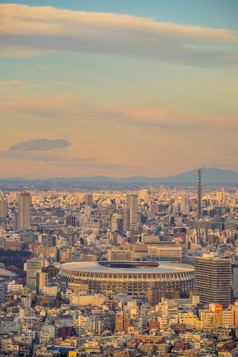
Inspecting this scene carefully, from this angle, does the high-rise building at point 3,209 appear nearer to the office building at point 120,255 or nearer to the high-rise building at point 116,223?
the high-rise building at point 116,223

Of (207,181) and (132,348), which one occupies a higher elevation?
(207,181)

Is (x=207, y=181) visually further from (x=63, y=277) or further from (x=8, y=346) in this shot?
(x=8, y=346)

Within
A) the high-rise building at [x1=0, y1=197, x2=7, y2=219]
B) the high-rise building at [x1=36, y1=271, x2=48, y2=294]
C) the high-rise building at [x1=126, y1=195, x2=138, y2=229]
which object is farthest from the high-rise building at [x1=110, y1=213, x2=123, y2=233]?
the high-rise building at [x1=36, y1=271, x2=48, y2=294]

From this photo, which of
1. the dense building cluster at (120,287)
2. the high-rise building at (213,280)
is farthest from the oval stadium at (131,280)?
the high-rise building at (213,280)

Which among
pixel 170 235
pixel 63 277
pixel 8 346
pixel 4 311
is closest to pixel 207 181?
pixel 170 235

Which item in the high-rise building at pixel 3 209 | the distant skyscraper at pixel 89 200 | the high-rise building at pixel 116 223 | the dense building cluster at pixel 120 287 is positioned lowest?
the dense building cluster at pixel 120 287

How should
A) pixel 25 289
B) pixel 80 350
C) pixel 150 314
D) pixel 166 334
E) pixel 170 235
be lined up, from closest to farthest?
pixel 80 350, pixel 166 334, pixel 150 314, pixel 25 289, pixel 170 235

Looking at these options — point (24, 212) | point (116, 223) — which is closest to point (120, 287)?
point (116, 223)
